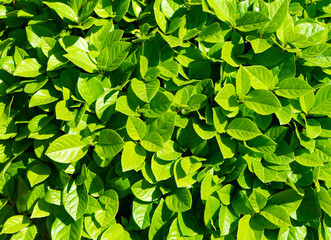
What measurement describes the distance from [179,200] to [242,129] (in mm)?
587

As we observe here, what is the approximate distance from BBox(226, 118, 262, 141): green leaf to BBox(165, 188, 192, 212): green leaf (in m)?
0.46

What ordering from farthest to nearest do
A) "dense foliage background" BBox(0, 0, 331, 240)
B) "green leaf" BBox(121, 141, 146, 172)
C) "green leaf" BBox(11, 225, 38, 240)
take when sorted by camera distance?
"green leaf" BBox(11, 225, 38, 240) → "dense foliage background" BBox(0, 0, 331, 240) → "green leaf" BBox(121, 141, 146, 172)

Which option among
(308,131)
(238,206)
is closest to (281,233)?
(238,206)

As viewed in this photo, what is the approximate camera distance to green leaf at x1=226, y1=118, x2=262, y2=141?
1788 mm

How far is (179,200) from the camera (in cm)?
190

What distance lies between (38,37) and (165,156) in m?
1.19

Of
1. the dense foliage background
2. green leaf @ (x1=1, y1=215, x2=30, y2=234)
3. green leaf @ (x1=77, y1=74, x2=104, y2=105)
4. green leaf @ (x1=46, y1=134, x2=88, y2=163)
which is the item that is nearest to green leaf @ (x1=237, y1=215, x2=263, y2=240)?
the dense foliage background

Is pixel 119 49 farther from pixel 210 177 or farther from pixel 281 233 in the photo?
pixel 281 233

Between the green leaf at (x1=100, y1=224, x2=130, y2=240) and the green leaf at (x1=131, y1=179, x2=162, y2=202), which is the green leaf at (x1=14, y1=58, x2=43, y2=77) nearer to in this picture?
the green leaf at (x1=131, y1=179, x2=162, y2=202)

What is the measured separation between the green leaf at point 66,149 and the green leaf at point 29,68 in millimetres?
526

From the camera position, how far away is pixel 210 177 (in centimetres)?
191

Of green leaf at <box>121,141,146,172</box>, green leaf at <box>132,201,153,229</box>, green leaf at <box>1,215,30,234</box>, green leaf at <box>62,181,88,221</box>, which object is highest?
green leaf at <box>121,141,146,172</box>

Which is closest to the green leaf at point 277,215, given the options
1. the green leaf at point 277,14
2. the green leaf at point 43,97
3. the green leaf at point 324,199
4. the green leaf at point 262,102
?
the green leaf at point 324,199

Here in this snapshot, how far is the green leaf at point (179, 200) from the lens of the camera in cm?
187
